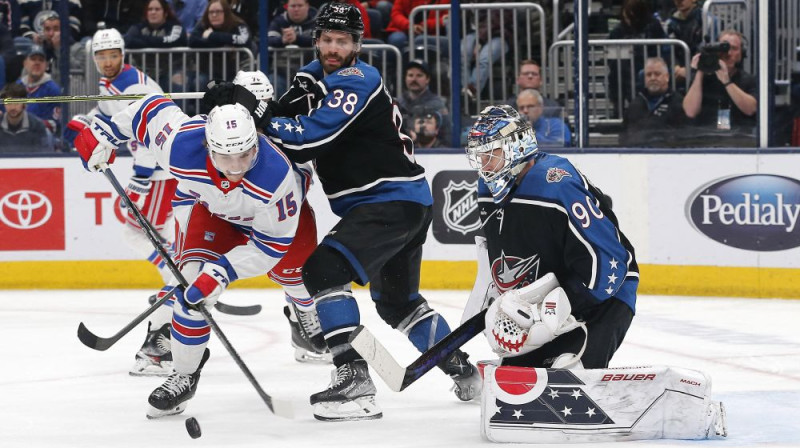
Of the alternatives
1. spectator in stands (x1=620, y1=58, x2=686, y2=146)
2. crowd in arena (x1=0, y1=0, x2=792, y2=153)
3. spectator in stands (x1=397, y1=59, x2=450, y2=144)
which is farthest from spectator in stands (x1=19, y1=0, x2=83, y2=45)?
spectator in stands (x1=620, y1=58, x2=686, y2=146)

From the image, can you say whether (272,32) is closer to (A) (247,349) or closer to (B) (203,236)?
(A) (247,349)

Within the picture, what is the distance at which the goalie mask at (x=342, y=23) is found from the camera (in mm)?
4113

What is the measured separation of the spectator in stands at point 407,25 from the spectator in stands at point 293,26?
1.56 feet

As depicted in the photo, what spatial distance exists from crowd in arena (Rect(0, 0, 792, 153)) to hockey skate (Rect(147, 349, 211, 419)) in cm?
357

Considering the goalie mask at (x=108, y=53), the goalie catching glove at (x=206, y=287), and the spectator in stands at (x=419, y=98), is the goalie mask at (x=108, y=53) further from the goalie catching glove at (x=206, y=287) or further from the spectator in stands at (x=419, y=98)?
the goalie catching glove at (x=206, y=287)

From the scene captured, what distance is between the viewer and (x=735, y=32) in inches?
274

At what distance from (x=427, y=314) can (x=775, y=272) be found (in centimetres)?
306

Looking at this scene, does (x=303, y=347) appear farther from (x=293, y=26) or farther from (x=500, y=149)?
(x=293, y=26)

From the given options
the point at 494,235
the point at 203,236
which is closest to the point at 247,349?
the point at 203,236

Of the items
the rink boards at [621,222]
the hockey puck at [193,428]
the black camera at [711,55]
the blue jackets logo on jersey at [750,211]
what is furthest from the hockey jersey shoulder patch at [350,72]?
the black camera at [711,55]

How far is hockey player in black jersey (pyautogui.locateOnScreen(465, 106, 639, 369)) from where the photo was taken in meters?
3.53

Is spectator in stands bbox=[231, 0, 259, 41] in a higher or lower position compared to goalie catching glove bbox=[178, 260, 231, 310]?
higher

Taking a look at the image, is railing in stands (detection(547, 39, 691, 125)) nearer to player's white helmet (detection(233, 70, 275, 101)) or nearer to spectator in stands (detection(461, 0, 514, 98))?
spectator in stands (detection(461, 0, 514, 98))

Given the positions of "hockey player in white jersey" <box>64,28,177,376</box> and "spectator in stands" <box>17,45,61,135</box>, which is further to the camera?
"spectator in stands" <box>17,45,61,135</box>
